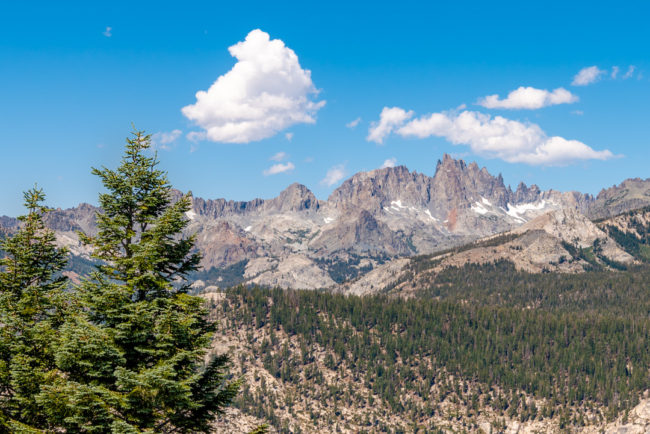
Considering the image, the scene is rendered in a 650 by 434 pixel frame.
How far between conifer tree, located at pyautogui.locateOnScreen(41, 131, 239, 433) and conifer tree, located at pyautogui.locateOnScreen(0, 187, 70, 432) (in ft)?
9.22

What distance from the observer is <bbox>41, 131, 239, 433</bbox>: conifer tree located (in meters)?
25.6

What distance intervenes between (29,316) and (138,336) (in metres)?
14.8

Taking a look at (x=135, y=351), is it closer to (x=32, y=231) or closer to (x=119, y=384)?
(x=119, y=384)

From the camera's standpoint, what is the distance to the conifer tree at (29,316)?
31.1m

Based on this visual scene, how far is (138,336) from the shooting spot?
27.2 m

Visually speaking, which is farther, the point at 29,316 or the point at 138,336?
the point at 29,316

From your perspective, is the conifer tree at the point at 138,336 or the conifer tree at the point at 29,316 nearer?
the conifer tree at the point at 138,336

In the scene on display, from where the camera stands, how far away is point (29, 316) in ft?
123

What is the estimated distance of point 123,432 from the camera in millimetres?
24578

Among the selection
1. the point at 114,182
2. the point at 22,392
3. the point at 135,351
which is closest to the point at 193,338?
the point at 135,351

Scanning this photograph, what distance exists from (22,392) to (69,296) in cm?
603

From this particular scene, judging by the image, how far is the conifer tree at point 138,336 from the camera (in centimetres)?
2561

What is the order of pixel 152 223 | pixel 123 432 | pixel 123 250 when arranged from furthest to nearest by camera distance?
pixel 123 250 → pixel 152 223 → pixel 123 432

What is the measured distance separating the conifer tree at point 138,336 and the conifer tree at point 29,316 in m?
2.81
